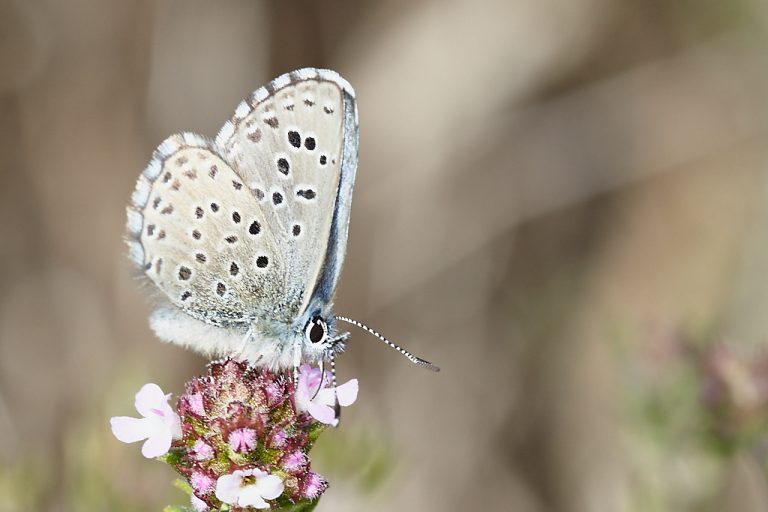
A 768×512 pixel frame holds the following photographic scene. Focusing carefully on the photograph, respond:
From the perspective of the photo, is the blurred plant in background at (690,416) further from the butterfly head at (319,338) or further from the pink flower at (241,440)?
the pink flower at (241,440)

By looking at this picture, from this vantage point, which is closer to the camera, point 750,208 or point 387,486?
point 387,486

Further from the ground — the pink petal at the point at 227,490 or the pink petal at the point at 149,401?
the pink petal at the point at 149,401

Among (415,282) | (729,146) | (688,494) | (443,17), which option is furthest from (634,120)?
(688,494)

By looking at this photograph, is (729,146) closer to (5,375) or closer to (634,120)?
(634,120)

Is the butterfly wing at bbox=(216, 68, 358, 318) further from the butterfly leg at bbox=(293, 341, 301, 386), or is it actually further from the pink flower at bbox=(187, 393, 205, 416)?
the pink flower at bbox=(187, 393, 205, 416)

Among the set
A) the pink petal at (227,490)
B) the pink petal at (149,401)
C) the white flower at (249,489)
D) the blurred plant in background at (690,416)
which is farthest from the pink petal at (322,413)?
the blurred plant in background at (690,416)

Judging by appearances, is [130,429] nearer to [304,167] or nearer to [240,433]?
[240,433]
